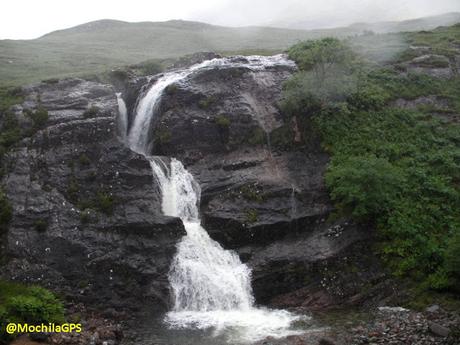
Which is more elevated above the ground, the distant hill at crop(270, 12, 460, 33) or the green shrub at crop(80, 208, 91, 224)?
the distant hill at crop(270, 12, 460, 33)

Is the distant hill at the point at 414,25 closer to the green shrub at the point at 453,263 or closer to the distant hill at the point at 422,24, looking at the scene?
the distant hill at the point at 422,24

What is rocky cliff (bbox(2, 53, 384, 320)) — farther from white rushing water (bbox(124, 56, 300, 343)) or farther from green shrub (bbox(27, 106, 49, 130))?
white rushing water (bbox(124, 56, 300, 343))

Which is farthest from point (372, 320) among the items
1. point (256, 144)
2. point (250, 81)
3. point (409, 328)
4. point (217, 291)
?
point (250, 81)

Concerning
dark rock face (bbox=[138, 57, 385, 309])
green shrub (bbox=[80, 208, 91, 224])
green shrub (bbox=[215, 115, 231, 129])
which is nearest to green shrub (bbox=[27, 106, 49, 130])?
dark rock face (bbox=[138, 57, 385, 309])

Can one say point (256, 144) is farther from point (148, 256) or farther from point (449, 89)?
point (449, 89)

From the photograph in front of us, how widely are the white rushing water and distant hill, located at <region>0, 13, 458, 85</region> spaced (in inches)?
842

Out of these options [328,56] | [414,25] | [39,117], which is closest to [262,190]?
[328,56]

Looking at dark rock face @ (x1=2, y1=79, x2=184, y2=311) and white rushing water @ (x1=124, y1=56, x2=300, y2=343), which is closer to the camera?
white rushing water @ (x1=124, y1=56, x2=300, y2=343)

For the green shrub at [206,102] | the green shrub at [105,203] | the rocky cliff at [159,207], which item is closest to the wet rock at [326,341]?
the rocky cliff at [159,207]

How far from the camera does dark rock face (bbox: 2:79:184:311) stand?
23.3 metres

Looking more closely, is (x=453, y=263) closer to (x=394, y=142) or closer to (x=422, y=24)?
(x=394, y=142)

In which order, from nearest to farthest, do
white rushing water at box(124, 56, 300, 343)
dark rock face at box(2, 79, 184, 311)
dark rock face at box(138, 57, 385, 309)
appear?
white rushing water at box(124, 56, 300, 343)
dark rock face at box(2, 79, 184, 311)
dark rock face at box(138, 57, 385, 309)

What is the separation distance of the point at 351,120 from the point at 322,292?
43.6ft

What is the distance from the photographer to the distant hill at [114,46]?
174 feet
